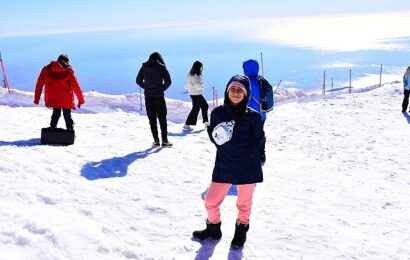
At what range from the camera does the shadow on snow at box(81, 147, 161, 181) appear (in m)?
6.64

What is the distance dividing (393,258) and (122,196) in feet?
11.8

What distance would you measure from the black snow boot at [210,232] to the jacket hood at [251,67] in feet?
12.0

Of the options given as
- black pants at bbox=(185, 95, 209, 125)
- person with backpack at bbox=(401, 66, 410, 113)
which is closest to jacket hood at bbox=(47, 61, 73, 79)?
black pants at bbox=(185, 95, 209, 125)

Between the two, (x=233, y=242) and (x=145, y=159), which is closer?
(x=233, y=242)

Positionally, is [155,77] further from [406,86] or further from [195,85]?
[406,86]

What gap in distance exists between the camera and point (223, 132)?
4.05 meters

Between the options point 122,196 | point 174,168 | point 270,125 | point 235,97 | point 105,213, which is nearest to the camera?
point 235,97

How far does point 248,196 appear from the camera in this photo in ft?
13.9

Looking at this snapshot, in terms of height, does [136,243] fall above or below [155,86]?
below

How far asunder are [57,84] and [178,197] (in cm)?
403

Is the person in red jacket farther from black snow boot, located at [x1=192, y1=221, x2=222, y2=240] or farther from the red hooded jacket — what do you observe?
black snow boot, located at [x1=192, y1=221, x2=222, y2=240]

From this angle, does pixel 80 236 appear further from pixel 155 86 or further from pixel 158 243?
pixel 155 86

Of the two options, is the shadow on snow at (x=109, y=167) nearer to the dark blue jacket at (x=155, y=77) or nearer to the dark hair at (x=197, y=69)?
the dark blue jacket at (x=155, y=77)

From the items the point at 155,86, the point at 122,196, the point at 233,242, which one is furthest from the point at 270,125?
the point at 233,242
